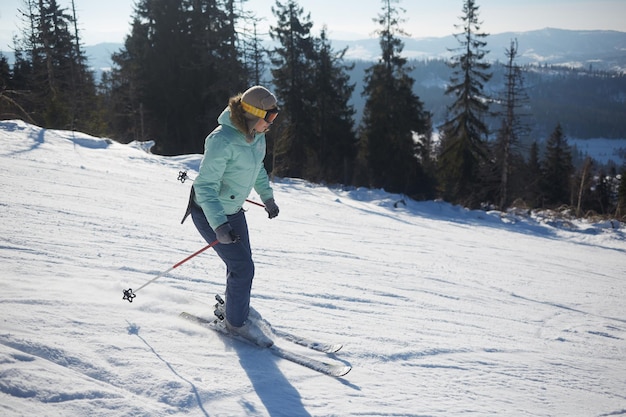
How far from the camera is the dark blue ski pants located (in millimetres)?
3393

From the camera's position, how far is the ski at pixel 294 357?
3.38 metres

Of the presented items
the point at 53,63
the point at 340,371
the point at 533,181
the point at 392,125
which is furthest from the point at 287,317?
the point at 533,181

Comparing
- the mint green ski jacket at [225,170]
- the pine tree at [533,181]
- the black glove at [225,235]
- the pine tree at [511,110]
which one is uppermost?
the pine tree at [511,110]

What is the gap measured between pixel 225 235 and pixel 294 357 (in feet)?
4.08

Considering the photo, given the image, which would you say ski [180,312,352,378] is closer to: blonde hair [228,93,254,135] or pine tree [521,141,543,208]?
blonde hair [228,93,254,135]

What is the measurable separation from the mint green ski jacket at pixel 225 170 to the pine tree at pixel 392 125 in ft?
80.3

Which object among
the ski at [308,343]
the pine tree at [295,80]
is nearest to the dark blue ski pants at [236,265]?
the ski at [308,343]

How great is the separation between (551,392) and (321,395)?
2093 mm

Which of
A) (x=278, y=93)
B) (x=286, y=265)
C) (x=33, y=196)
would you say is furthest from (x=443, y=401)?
(x=278, y=93)

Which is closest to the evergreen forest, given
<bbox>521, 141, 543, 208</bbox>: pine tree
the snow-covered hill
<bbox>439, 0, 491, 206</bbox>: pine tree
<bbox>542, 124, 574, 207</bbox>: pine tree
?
<bbox>439, 0, 491, 206</bbox>: pine tree

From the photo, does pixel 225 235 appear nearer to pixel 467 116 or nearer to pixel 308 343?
pixel 308 343

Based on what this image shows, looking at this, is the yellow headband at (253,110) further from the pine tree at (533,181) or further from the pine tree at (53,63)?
the pine tree at (533,181)

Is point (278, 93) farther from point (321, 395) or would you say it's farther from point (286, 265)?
point (321, 395)

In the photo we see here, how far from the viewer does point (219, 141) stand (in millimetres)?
3182
